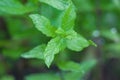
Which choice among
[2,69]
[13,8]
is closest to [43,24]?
[13,8]

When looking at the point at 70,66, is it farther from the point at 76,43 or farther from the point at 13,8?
the point at 13,8

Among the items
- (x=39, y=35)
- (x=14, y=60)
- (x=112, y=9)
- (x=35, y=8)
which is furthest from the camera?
(x=112, y=9)

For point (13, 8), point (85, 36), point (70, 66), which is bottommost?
point (85, 36)

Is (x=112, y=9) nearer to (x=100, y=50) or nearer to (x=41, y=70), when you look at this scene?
(x=100, y=50)

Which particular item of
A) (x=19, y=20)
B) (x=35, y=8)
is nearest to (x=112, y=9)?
(x=19, y=20)

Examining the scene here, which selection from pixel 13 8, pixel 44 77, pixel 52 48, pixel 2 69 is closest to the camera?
pixel 52 48

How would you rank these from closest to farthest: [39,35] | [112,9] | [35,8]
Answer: [35,8] → [39,35] → [112,9]

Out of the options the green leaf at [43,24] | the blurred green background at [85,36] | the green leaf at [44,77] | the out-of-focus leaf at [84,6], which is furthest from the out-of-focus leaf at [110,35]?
the green leaf at [43,24]

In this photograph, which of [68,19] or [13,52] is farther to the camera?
[13,52]
